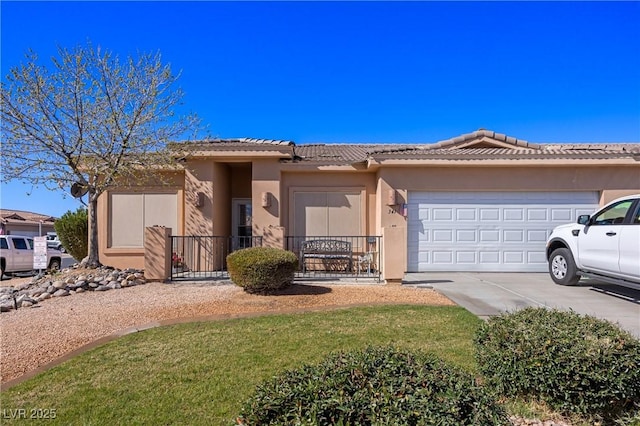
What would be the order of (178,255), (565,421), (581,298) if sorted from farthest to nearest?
(178,255) → (581,298) → (565,421)

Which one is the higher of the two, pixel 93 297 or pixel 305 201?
pixel 305 201

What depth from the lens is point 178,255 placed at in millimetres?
11719

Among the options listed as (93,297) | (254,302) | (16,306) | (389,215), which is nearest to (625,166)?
(389,215)

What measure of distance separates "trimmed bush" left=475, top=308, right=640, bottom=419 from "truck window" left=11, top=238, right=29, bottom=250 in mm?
18361

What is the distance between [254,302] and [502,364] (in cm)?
510

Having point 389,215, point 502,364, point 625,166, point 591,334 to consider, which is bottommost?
point 502,364

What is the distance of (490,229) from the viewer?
11.1m

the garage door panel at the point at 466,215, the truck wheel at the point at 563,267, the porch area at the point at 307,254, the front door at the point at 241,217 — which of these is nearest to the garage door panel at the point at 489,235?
the garage door panel at the point at 466,215

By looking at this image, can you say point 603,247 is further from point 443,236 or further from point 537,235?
point 443,236

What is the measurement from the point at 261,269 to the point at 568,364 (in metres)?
5.79

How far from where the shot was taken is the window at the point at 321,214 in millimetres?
12102

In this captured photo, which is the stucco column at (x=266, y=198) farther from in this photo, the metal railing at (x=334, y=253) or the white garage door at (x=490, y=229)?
the white garage door at (x=490, y=229)

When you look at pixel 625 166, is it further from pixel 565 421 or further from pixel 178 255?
pixel 178 255

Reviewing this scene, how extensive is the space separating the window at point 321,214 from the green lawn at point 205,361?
5.70m
